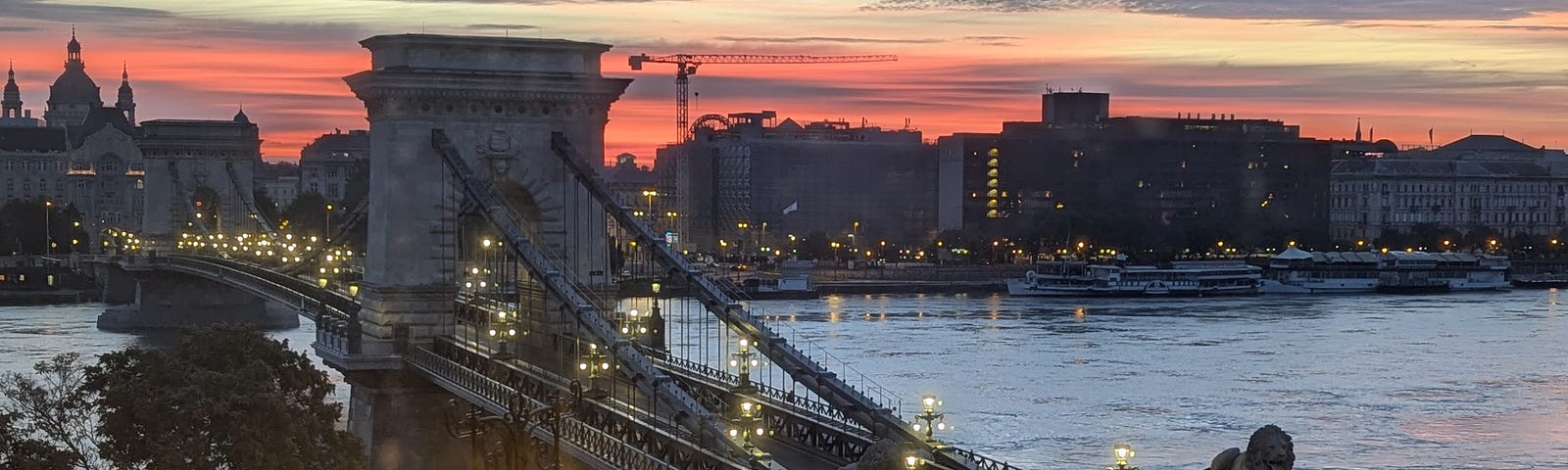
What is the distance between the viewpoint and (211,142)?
10206 cm

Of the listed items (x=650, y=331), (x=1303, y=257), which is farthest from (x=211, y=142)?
(x=1303, y=257)

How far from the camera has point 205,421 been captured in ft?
103

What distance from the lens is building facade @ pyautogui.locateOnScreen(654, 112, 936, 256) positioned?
177 metres

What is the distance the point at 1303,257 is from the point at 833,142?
148 feet

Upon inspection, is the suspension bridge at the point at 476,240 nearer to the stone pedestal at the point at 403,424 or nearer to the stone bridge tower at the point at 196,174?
the stone pedestal at the point at 403,424

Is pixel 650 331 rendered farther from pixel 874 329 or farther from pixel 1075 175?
pixel 1075 175

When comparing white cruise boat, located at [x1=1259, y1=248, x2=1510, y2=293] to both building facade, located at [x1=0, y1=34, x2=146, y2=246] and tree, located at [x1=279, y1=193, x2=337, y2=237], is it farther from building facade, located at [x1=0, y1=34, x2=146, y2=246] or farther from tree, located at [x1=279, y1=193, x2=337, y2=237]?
building facade, located at [x1=0, y1=34, x2=146, y2=246]

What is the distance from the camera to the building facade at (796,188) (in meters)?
177

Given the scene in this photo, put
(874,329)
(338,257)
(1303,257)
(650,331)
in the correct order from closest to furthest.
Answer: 1. (650,331)
2. (338,257)
3. (874,329)
4. (1303,257)

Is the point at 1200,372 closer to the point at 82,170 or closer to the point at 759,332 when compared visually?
the point at 759,332

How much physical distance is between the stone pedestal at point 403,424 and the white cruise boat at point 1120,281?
95.1m

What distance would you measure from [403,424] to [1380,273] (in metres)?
120

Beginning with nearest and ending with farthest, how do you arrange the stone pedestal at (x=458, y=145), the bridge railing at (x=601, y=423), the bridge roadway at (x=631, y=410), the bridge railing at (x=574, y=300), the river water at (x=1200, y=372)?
1. the bridge railing at (x=601, y=423)
2. the bridge roadway at (x=631, y=410)
3. the bridge railing at (x=574, y=300)
4. the stone pedestal at (x=458, y=145)
5. the river water at (x=1200, y=372)

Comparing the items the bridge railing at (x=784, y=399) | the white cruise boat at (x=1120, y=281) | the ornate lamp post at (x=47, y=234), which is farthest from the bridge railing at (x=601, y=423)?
the ornate lamp post at (x=47, y=234)
